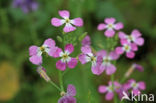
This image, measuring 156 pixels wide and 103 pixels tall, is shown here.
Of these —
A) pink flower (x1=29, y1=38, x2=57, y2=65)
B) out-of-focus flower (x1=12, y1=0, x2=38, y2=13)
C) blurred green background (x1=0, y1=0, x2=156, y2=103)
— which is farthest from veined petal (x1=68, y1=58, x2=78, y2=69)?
out-of-focus flower (x1=12, y1=0, x2=38, y2=13)

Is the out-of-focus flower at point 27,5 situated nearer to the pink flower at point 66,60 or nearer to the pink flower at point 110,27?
the pink flower at point 110,27

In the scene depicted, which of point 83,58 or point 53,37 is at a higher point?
point 53,37

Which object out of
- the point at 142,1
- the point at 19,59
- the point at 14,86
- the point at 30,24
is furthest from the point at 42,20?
the point at 142,1

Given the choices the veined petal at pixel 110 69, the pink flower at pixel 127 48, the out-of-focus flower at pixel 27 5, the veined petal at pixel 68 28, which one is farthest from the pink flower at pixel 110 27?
→ the out-of-focus flower at pixel 27 5

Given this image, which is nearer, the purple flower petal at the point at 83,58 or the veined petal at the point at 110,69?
the purple flower petal at the point at 83,58

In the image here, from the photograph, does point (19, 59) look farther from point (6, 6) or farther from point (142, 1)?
point (142, 1)

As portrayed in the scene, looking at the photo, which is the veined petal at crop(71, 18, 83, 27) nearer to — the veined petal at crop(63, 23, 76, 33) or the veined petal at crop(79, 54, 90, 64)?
the veined petal at crop(63, 23, 76, 33)

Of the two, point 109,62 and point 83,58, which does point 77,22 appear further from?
point 109,62

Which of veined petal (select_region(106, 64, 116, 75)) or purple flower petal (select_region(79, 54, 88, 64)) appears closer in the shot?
purple flower petal (select_region(79, 54, 88, 64))

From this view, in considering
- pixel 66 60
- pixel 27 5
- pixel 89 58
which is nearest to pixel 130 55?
pixel 89 58
